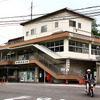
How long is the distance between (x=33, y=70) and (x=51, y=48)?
6.29 m

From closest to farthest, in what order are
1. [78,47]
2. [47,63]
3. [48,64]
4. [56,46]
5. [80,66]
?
1. [48,64]
2. [47,63]
3. [56,46]
4. [78,47]
5. [80,66]

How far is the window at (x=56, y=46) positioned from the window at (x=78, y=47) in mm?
1422

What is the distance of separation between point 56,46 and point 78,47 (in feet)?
11.9

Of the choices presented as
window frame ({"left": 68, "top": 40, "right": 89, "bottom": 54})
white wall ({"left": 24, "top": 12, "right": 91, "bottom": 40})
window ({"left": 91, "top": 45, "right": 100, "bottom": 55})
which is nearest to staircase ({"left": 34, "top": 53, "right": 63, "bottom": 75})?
window frame ({"left": 68, "top": 40, "right": 89, "bottom": 54})

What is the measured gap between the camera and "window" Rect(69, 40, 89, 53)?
102 ft

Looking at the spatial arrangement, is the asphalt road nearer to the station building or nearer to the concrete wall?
the station building

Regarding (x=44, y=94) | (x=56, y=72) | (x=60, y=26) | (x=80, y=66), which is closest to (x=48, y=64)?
(x=56, y=72)

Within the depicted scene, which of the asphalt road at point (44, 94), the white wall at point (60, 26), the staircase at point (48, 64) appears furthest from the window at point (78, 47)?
the asphalt road at point (44, 94)

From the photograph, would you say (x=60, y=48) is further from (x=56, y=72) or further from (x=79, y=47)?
(x=56, y=72)

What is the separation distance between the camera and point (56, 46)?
3203 centimetres

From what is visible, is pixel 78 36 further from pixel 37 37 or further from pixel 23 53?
pixel 23 53

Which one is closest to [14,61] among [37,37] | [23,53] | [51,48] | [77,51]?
[23,53]

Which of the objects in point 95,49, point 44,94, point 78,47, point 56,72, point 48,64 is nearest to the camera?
point 44,94

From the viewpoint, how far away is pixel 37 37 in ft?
119
